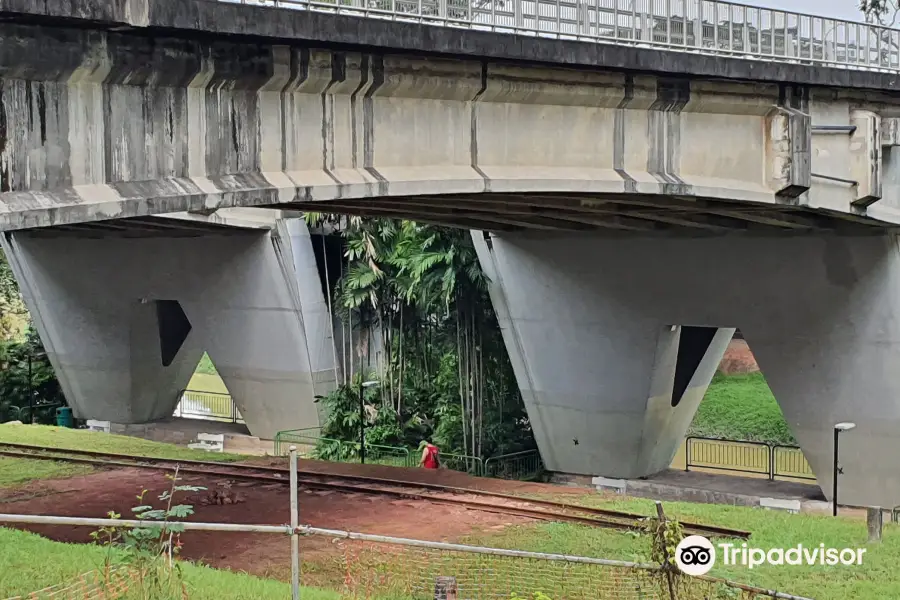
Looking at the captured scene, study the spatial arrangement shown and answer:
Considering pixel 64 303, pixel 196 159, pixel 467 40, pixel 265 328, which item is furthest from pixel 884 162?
pixel 64 303

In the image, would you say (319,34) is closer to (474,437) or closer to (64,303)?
(474,437)

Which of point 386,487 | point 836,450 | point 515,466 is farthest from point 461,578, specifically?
point 515,466

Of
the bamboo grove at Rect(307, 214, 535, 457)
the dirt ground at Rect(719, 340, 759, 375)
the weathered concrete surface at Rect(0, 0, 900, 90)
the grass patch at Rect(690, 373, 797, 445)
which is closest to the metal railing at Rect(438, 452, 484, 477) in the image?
the bamboo grove at Rect(307, 214, 535, 457)

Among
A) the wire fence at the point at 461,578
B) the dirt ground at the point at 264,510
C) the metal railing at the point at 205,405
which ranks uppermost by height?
the wire fence at the point at 461,578

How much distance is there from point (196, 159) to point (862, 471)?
15.6 meters

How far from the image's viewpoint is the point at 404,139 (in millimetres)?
12797

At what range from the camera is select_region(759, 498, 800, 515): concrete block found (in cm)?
2072

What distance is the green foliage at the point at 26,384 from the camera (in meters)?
36.2

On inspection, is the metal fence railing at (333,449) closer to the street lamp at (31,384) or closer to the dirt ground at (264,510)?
the dirt ground at (264,510)

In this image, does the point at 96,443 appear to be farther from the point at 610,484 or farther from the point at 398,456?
the point at 610,484

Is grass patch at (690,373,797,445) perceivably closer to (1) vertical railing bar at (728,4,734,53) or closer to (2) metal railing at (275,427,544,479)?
(2) metal railing at (275,427,544,479)

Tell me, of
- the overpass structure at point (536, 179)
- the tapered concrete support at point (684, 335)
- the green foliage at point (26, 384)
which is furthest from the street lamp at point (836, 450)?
the green foliage at point (26, 384)

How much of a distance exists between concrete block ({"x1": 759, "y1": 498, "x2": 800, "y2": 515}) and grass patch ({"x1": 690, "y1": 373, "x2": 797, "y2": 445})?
13576 millimetres

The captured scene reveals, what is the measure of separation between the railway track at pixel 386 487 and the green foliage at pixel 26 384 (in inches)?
562
